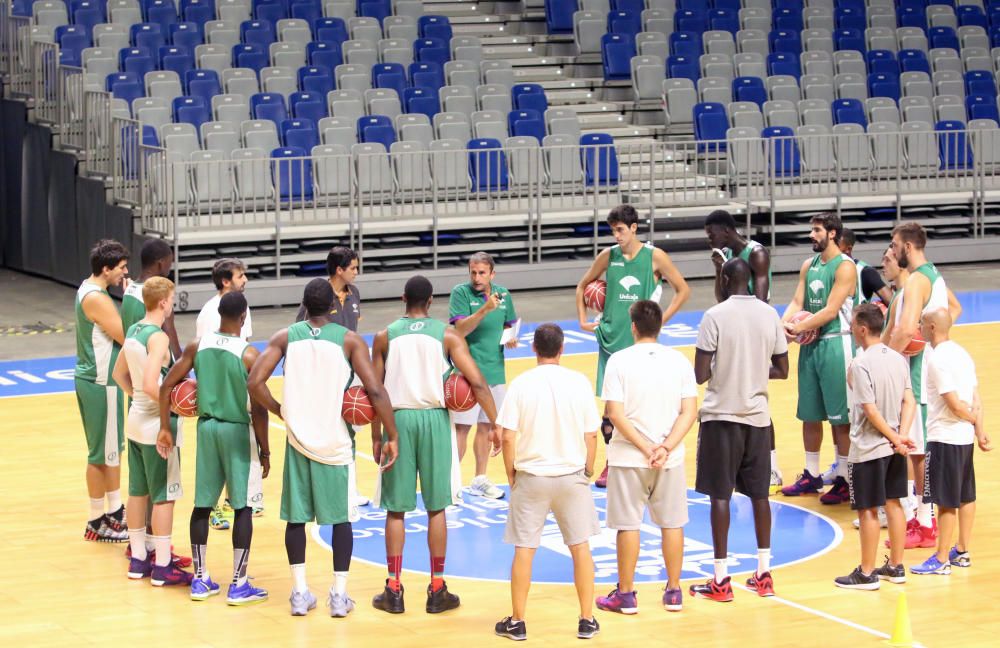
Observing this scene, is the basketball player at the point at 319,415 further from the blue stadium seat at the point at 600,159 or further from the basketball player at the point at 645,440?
the blue stadium seat at the point at 600,159

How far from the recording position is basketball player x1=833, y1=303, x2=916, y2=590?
Result: 9281 millimetres

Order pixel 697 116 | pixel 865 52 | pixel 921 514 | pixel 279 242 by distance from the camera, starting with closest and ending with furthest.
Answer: pixel 921 514 → pixel 279 242 → pixel 697 116 → pixel 865 52

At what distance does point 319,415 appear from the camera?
8.69m

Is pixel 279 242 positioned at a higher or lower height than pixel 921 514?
higher

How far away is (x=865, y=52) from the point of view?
1056 inches

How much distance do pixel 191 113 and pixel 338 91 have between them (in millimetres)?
2099

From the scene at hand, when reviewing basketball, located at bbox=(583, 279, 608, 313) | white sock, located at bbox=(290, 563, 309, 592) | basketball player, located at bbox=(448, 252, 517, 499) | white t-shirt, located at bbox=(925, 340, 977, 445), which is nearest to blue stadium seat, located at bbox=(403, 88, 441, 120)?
basketball, located at bbox=(583, 279, 608, 313)

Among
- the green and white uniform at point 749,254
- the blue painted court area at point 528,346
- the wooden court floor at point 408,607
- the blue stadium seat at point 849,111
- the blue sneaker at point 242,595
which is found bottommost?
the wooden court floor at point 408,607

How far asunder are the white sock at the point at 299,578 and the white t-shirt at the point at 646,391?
178 centimetres

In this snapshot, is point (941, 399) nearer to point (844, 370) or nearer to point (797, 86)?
point (844, 370)

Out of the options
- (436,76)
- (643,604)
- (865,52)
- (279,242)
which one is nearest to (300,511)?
(643,604)

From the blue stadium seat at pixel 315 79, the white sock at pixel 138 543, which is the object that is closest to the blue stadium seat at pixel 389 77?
the blue stadium seat at pixel 315 79

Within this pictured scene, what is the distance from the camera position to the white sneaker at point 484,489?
38.2 feet

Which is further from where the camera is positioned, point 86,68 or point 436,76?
point 436,76
